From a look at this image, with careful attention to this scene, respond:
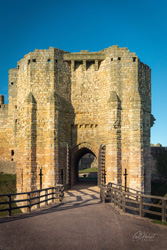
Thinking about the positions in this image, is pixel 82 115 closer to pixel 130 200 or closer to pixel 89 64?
pixel 89 64

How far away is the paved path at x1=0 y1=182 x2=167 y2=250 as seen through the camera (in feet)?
22.1

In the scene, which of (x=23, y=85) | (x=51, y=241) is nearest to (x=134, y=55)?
(x=23, y=85)

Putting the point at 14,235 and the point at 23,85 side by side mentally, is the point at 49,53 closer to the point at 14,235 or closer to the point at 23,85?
the point at 23,85

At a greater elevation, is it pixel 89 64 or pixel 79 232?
pixel 89 64

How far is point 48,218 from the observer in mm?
9461

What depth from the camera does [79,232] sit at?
307 inches

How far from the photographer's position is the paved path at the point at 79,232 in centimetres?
673
